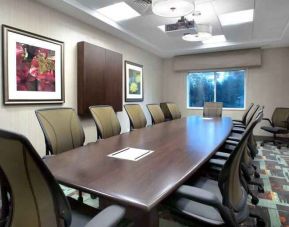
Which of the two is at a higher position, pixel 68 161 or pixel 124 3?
pixel 124 3

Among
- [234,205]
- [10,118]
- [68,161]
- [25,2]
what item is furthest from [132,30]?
[234,205]

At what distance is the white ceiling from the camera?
129 inches

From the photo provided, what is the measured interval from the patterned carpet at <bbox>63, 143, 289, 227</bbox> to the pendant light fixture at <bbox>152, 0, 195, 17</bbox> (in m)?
2.08

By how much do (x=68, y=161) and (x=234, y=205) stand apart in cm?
103

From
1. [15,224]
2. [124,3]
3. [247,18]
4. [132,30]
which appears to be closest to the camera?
[15,224]

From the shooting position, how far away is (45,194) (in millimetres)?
721

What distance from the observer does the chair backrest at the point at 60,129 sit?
70.0 inches

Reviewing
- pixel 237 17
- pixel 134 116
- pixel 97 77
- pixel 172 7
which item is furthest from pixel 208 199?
pixel 237 17

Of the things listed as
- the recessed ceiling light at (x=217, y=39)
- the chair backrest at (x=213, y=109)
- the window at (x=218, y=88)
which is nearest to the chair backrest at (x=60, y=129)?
the chair backrest at (x=213, y=109)

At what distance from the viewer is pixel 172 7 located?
7.87ft

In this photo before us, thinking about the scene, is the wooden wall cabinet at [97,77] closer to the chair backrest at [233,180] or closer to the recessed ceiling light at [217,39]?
the recessed ceiling light at [217,39]

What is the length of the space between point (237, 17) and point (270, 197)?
3.07m

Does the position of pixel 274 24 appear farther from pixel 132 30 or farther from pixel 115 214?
pixel 115 214

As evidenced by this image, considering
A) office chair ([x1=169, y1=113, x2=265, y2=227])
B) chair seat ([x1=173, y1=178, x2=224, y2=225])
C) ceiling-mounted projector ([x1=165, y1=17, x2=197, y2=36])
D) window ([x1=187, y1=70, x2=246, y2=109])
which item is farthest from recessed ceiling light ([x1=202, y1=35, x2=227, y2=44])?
chair seat ([x1=173, y1=178, x2=224, y2=225])
